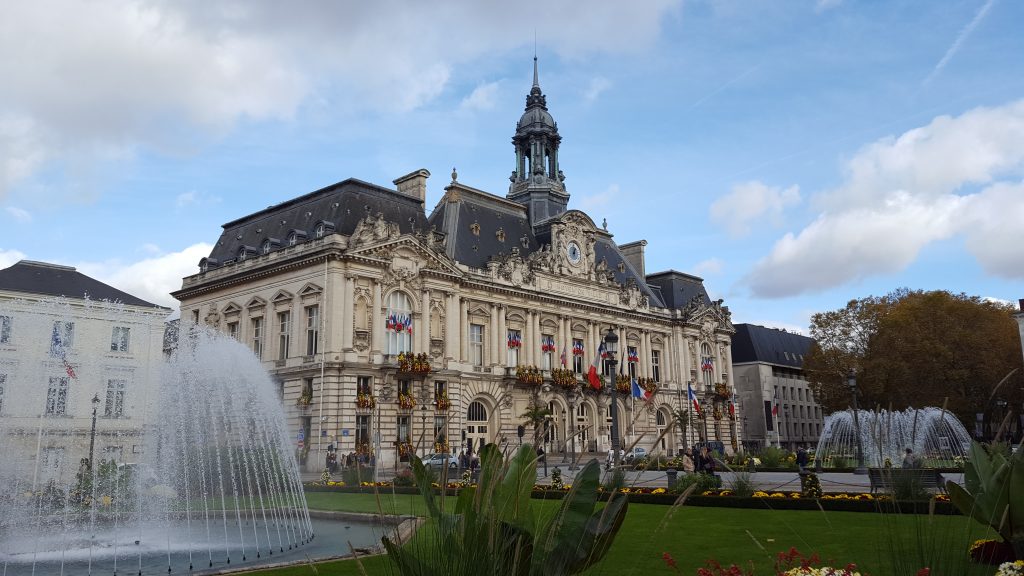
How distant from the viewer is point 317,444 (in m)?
47.1

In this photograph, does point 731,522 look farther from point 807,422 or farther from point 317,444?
point 807,422

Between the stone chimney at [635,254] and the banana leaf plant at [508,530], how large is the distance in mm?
74800

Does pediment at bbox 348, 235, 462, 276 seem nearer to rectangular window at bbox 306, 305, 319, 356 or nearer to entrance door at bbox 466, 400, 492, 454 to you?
rectangular window at bbox 306, 305, 319, 356

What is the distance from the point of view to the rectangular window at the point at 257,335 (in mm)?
52844

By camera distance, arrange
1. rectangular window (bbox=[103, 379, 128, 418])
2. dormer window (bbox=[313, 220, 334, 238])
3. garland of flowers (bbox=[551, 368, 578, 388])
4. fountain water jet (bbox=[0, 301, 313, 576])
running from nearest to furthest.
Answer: fountain water jet (bbox=[0, 301, 313, 576]), rectangular window (bbox=[103, 379, 128, 418]), dormer window (bbox=[313, 220, 334, 238]), garland of flowers (bbox=[551, 368, 578, 388])

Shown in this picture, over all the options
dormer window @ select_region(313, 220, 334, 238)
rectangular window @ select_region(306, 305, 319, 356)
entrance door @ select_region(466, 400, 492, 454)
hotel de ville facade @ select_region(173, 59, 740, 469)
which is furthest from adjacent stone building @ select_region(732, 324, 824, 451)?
dormer window @ select_region(313, 220, 334, 238)

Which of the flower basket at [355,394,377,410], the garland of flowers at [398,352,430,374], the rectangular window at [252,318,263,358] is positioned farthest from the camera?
the rectangular window at [252,318,263,358]

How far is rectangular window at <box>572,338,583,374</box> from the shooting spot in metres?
65.2

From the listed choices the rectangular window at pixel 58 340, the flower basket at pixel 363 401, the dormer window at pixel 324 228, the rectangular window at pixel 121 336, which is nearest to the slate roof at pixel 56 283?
the rectangular window at pixel 121 336

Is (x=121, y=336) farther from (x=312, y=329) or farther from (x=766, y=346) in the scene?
(x=766, y=346)

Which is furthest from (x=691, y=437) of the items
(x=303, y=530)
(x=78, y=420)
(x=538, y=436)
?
(x=538, y=436)

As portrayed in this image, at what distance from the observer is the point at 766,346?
3944 inches

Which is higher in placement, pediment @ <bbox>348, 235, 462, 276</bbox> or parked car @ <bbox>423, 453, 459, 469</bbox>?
pediment @ <bbox>348, 235, 462, 276</bbox>

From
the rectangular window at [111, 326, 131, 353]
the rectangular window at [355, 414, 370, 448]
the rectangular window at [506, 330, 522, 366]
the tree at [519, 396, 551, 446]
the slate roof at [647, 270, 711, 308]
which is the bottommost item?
the rectangular window at [355, 414, 370, 448]
